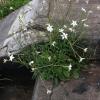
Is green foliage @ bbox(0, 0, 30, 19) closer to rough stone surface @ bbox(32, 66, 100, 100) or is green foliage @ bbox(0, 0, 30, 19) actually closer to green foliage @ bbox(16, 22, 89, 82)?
green foliage @ bbox(16, 22, 89, 82)

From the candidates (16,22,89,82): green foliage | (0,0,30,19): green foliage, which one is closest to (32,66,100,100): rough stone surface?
(16,22,89,82): green foliage

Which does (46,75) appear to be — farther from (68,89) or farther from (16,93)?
(16,93)

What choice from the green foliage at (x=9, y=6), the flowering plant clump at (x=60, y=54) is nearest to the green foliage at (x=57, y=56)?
the flowering plant clump at (x=60, y=54)

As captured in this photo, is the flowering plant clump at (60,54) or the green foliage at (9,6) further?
the green foliage at (9,6)

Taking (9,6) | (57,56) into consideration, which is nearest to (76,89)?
(57,56)

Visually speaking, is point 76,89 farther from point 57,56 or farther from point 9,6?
point 9,6

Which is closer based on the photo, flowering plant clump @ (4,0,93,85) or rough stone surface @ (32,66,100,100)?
rough stone surface @ (32,66,100,100)

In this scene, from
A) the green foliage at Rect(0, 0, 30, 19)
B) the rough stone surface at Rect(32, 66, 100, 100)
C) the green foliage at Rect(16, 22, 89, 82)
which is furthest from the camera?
the green foliage at Rect(0, 0, 30, 19)

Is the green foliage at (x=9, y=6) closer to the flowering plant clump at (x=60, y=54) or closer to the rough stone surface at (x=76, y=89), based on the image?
the flowering plant clump at (x=60, y=54)
